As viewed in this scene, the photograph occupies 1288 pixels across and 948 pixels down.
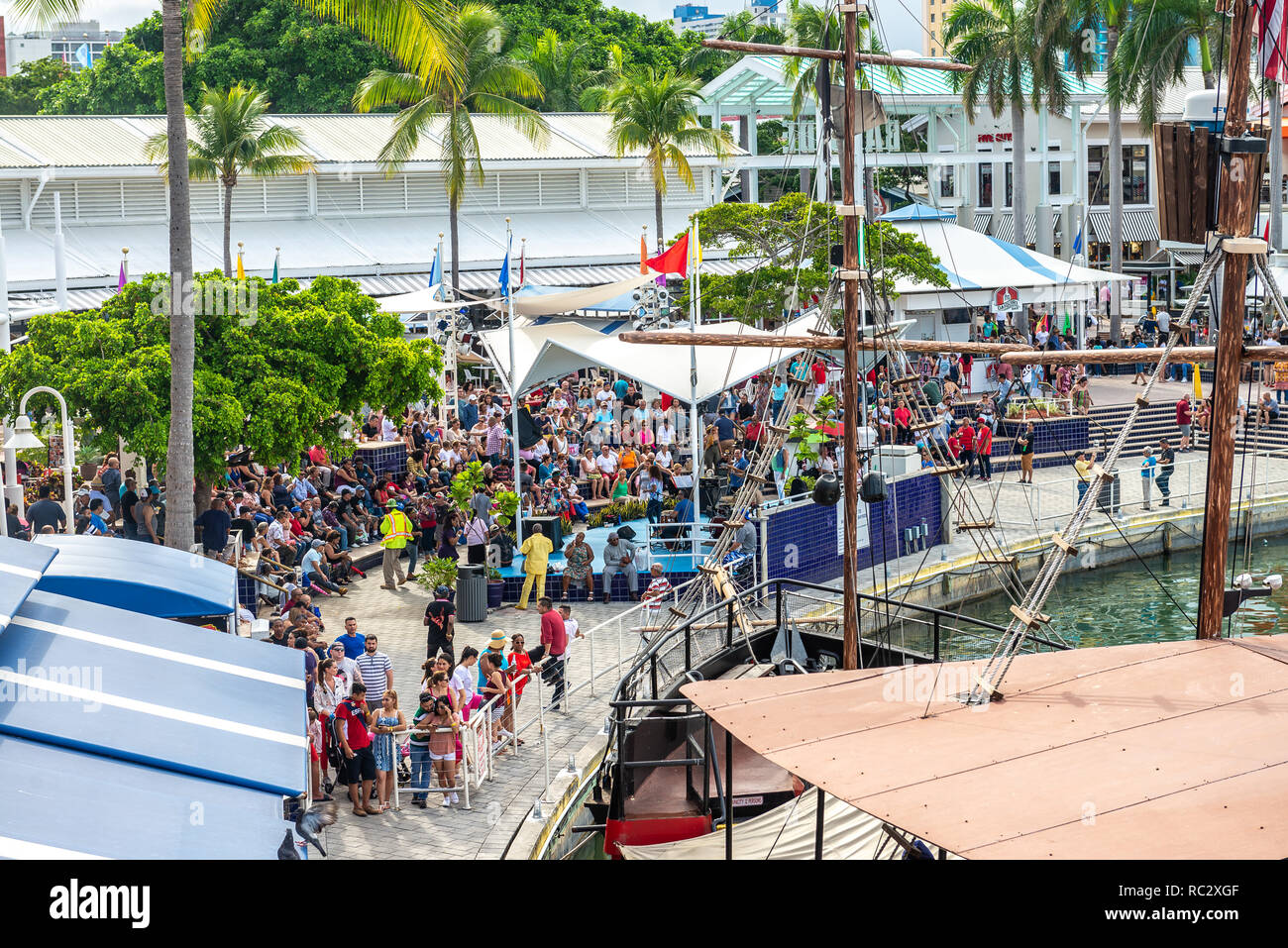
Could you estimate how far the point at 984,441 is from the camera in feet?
102

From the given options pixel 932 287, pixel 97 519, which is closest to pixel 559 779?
pixel 97 519

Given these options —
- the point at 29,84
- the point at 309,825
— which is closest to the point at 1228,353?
the point at 309,825

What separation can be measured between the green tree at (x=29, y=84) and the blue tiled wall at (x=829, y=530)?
61914 millimetres

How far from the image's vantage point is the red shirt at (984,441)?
31.2 meters

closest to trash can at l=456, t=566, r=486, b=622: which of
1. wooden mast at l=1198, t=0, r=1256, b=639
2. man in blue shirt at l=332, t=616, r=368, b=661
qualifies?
man in blue shirt at l=332, t=616, r=368, b=661

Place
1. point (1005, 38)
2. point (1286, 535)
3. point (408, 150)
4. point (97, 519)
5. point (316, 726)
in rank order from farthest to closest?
1. point (1005, 38)
2. point (408, 150)
3. point (1286, 535)
4. point (97, 519)
5. point (316, 726)

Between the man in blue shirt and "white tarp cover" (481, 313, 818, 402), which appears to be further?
"white tarp cover" (481, 313, 818, 402)

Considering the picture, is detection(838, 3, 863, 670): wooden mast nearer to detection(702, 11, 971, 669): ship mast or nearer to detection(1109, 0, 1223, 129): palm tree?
detection(702, 11, 971, 669): ship mast

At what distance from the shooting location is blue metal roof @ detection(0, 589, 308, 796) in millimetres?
9461

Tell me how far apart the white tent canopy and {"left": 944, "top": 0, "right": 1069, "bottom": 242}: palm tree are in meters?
39.6

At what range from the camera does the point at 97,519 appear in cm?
2156

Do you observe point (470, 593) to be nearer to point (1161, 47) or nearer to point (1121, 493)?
point (1121, 493)
